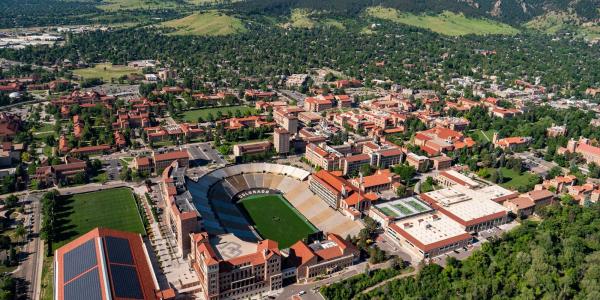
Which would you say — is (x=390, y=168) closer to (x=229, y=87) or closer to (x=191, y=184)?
(x=191, y=184)

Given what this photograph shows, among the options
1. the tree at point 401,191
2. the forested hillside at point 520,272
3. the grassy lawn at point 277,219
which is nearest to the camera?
the forested hillside at point 520,272

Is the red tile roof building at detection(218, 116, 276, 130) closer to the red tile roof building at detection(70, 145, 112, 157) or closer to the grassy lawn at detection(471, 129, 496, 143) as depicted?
the red tile roof building at detection(70, 145, 112, 157)

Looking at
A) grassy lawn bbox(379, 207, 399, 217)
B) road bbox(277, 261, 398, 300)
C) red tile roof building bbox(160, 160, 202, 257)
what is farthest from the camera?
grassy lawn bbox(379, 207, 399, 217)

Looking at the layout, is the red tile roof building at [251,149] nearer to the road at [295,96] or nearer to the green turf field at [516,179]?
the road at [295,96]

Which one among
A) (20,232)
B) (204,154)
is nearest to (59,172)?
(20,232)

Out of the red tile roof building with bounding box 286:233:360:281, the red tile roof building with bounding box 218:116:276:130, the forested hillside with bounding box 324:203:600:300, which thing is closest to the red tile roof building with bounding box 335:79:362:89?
the red tile roof building with bounding box 218:116:276:130

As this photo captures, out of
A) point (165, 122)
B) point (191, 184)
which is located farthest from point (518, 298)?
point (165, 122)

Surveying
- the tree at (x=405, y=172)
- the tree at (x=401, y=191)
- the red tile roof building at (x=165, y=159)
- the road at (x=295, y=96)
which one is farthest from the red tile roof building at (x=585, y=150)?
the red tile roof building at (x=165, y=159)
